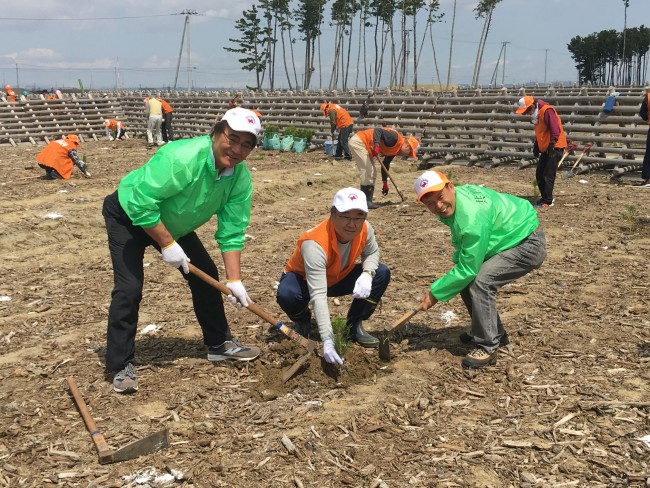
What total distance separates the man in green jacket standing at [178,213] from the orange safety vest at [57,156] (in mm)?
9281

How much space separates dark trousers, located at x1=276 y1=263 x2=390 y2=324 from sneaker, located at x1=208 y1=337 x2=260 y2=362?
Answer: 1.29 ft

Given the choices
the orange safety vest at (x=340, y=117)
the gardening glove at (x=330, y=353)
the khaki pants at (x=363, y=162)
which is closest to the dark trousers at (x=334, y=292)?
the gardening glove at (x=330, y=353)

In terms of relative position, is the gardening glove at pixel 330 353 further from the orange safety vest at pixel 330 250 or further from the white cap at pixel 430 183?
the white cap at pixel 430 183

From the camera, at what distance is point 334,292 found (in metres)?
4.56

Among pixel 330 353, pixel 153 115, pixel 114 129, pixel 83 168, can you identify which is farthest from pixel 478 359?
pixel 114 129

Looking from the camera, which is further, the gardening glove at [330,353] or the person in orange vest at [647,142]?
the person in orange vest at [647,142]

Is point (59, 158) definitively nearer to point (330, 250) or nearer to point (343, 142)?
point (343, 142)

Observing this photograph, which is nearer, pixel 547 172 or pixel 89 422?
pixel 89 422

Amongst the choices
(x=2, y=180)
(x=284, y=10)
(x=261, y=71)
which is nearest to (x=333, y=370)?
(x=2, y=180)

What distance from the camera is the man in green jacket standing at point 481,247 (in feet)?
12.6

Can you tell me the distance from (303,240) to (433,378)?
123 centimetres

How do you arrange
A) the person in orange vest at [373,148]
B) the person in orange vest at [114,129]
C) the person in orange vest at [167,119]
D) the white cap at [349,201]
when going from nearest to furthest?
the white cap at [349,201] < the person in orange vest at [373,148] < the person in orange vest at [167,119] < the person in orange vest at [114,129]

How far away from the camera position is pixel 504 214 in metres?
4.17

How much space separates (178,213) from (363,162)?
6.39 meters
